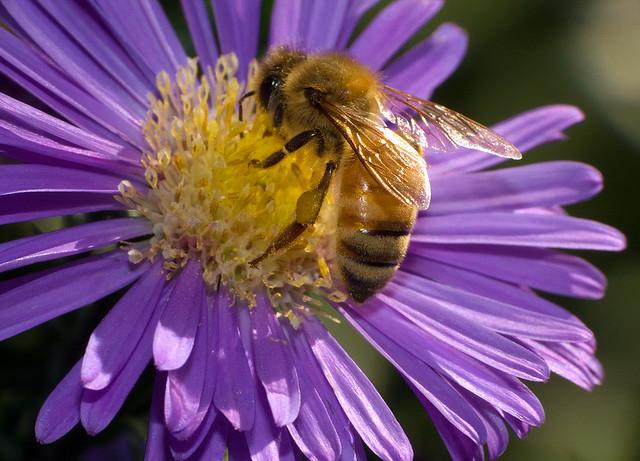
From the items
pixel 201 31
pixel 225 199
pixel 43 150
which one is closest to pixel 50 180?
pixel 43 150

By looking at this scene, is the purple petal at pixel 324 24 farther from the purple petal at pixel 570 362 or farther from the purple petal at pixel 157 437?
the purple petal at pixel 157 437

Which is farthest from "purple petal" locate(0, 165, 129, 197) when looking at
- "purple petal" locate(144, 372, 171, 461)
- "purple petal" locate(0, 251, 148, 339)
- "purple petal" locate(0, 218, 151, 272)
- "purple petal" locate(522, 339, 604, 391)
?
"purple petal" locate(522, 339, 604, 391)

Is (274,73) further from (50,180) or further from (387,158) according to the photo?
(50,180)

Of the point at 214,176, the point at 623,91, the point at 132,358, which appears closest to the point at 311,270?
the point at 214,176

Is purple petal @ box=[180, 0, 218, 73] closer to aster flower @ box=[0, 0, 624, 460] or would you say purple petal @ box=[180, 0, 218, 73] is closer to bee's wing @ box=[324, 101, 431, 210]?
aster flower @ box=[0, 0, 624, 460]

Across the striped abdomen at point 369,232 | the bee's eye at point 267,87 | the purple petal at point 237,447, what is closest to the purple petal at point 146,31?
the bee's eye at point 267,87
